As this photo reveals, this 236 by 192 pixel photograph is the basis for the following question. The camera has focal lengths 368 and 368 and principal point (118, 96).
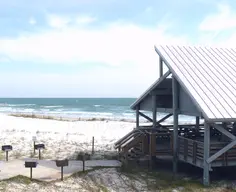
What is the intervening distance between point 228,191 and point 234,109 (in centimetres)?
285

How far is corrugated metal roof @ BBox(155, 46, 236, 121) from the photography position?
42.2 ft

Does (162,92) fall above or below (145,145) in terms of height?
above

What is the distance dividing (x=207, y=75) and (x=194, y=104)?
2.01 metres

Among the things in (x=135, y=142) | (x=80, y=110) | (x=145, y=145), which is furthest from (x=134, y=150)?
(x=80, y=110)

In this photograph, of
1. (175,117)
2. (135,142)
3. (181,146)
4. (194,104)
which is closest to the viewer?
(194,104)

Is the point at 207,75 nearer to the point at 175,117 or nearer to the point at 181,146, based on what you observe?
the point at 175,117

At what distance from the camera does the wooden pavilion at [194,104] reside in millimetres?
13195

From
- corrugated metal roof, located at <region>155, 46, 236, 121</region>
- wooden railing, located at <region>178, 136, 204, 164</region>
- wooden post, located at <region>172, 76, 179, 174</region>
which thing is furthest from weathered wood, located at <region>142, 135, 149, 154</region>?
corrugated metal roof, located at <region>155, 46, 236, 121</region>

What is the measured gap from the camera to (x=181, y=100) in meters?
15.2

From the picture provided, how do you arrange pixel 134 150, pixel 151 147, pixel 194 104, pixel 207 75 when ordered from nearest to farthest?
pixel 194 104 < pixel 207 75 < pixel 151 147 < pixel 134 150

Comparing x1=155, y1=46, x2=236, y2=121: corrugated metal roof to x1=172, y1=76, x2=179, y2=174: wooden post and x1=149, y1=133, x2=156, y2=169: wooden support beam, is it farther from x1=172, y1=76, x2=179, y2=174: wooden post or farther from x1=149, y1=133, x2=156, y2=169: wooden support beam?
x1=149, y1=133, x2=156, y2=169: wooden support beam

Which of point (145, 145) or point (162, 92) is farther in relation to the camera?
point (162, 92)

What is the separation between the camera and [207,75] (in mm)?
14844

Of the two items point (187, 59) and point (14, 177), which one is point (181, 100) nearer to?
point (187, 59)
